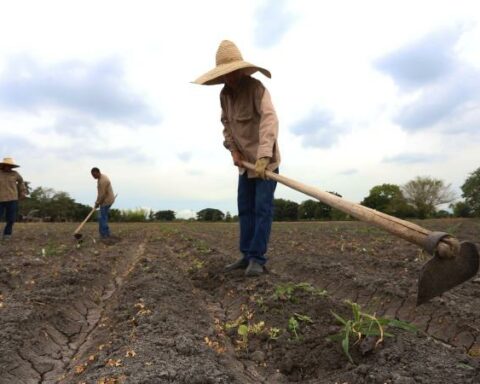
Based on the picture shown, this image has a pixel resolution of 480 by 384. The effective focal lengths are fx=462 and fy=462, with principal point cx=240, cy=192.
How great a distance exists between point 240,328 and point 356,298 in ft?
5.36

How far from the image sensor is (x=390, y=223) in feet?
8.45

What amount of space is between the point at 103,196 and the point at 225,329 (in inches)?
320

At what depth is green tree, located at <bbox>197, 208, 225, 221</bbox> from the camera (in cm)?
3141

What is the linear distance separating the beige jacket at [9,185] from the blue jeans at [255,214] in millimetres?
7452

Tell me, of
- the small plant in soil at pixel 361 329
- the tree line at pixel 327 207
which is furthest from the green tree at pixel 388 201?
the small plant in soil at pixel 361 329

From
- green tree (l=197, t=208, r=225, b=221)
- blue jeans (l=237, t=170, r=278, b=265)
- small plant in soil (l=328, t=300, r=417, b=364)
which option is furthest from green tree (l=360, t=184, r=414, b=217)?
small plant in soil (l=328, t=300, r=417, b=364)

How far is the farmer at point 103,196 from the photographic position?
10826 mm

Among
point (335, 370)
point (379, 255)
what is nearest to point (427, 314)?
point (335, 370)

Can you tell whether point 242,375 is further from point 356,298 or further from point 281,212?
point 281,212

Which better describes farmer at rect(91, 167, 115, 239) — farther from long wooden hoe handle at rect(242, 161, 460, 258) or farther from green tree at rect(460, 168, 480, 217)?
green tree at rect(460, 168, 480, 217)

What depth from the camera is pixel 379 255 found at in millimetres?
7336

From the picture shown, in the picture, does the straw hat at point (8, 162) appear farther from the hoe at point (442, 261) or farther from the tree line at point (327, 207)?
the tree line at point (327, 207)

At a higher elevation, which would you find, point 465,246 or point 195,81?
point 195,81

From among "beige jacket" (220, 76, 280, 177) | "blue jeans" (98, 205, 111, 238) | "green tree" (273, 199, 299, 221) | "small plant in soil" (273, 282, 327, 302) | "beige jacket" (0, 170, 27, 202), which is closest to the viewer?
"small plant in soil" (273, 282, 327, 302)
